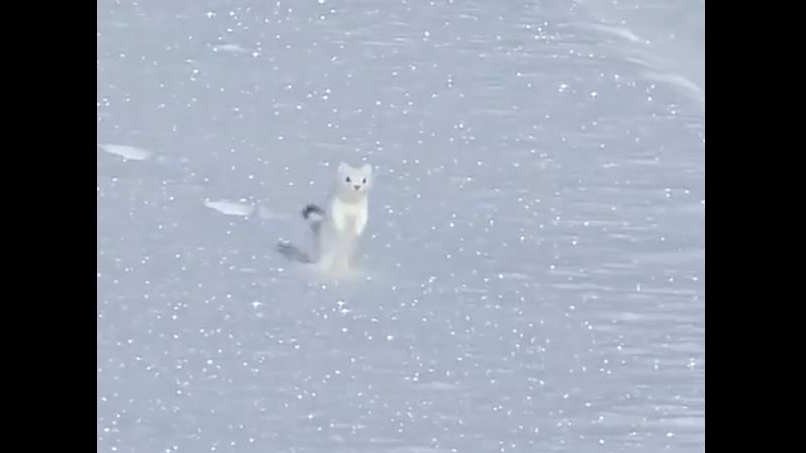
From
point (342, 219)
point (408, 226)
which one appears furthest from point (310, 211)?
point (408, 226)

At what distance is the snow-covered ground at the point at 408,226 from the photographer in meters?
2.57

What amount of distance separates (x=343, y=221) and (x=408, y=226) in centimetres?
12

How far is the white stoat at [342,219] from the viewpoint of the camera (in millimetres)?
2574

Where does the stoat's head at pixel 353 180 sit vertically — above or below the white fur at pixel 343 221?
above

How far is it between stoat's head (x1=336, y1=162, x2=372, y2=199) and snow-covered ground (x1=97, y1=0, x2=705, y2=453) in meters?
0.04

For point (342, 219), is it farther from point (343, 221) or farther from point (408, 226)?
point (408, 226)

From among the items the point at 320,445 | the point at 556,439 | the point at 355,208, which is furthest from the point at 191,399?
the point at 556,439

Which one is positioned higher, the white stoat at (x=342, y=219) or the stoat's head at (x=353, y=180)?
the stoat's head at (x=353, y=180)

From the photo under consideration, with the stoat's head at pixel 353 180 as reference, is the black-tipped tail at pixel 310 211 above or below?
below

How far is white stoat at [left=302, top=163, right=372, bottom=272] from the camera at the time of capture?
257 cm

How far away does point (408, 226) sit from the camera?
262 cm

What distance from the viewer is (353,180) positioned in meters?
2.57

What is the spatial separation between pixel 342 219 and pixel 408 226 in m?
0.12

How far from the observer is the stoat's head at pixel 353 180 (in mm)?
2568
